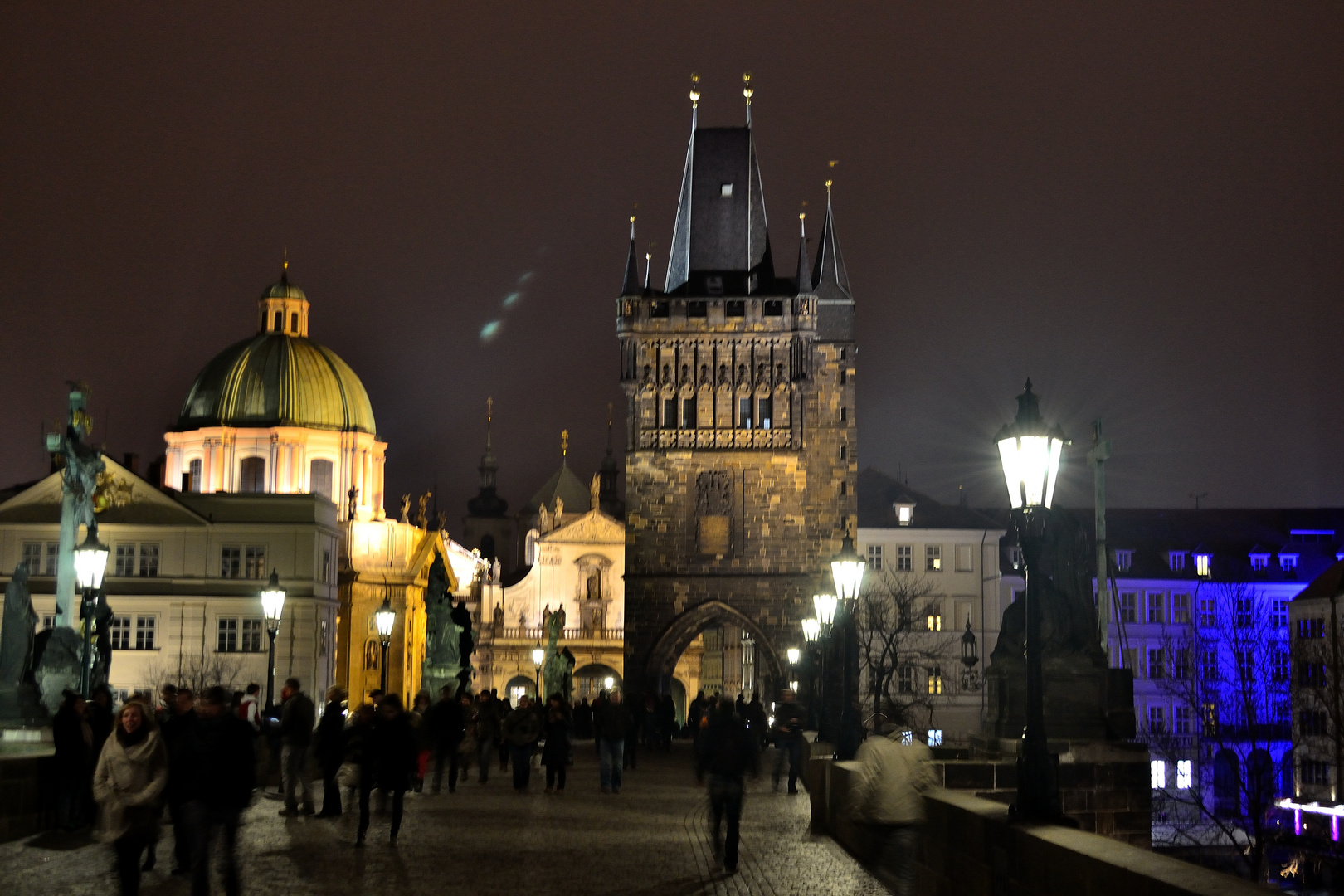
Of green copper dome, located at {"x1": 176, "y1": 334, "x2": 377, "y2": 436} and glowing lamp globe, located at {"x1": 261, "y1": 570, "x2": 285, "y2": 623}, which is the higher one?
green copper dome, located at {"x1": 176, "y1": 334, "x2": 377, "y2": 436}

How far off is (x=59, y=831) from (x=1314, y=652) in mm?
50207

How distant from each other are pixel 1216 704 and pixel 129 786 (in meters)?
50.5

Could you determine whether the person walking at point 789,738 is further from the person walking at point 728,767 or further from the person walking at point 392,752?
the person walking at point 728,767

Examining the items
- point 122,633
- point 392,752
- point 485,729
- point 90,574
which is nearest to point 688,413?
point 122,633

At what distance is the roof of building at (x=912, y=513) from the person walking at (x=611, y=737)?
50021 millimetres

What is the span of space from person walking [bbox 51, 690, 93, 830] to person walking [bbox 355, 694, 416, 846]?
281 cm

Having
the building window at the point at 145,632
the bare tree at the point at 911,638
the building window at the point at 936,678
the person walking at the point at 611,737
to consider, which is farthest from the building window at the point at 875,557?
the person walking at the point at 611,737

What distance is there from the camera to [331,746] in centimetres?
1931

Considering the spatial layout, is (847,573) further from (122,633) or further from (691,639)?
(122,633)

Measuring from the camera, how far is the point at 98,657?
81.1 ft

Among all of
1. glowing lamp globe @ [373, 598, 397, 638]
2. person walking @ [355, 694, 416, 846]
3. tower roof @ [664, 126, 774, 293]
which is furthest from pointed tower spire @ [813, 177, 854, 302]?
person walking @ [355, 694, 416, 846]

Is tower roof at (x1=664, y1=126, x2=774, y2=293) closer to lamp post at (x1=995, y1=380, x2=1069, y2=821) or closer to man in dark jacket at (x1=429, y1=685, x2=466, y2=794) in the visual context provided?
man in dark jacket at (x1=429, y1=685, x2=466, y2=794)

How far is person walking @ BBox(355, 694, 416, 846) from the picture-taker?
1595cm

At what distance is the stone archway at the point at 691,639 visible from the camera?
60281 millimetres
